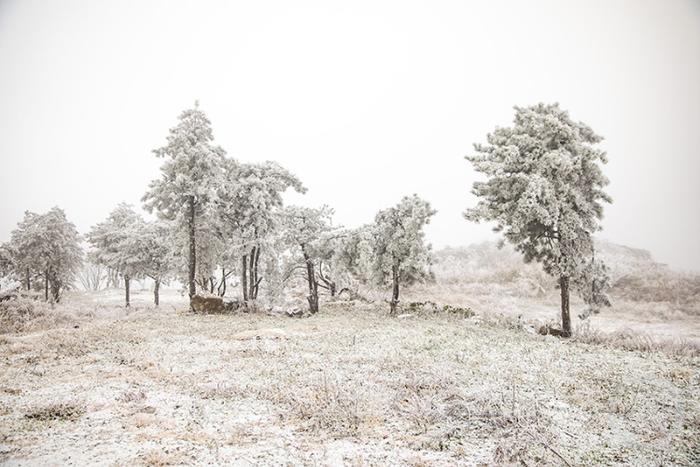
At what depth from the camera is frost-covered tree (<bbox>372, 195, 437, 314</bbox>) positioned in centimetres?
2461

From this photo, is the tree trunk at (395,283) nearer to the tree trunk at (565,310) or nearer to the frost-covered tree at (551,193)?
the frost-covered tree at (551,193)

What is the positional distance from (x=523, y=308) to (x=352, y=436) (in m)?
30.9

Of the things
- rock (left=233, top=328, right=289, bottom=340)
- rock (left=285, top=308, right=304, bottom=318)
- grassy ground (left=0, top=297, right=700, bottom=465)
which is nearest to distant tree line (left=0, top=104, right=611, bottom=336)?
rock (left=285, top=308, right=304, bottom=318)

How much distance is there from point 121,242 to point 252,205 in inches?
645

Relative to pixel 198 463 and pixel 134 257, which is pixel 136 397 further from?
pixel 134 257

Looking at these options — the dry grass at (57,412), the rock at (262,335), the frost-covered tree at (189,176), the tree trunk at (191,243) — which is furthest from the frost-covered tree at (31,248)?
the dry grass at (57,412)

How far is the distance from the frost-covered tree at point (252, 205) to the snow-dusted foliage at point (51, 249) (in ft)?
67.6

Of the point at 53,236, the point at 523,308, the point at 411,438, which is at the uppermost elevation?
the point at 53,236

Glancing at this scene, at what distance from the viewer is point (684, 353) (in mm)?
14547

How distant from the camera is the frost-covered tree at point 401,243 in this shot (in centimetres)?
2461

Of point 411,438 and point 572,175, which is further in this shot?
point 572,175

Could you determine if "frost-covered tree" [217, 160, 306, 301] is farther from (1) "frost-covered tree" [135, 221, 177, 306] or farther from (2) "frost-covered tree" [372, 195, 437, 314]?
(1) "frost-covered tree" [135, 221, 177, 306]

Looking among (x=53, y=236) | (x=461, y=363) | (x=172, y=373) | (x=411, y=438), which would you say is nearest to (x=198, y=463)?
(x=411, y=438)

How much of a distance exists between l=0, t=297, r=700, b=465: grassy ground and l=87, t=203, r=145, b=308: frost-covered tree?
67.3 feet
